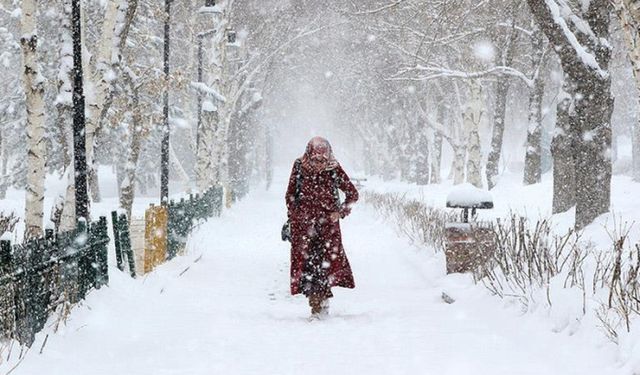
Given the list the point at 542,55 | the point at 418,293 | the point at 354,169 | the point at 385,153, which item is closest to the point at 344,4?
the point at 542,55

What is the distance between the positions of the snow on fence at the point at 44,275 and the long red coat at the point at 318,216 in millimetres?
2096

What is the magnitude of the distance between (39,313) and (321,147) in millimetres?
3105

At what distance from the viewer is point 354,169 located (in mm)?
71000

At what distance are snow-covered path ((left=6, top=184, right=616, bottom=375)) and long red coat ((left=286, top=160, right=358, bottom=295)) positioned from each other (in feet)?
1.61

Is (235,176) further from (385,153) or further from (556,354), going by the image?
(556,354)

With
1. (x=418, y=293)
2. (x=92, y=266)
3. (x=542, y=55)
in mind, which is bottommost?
(x=418, y=293)

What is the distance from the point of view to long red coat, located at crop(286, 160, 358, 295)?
6.94 meters

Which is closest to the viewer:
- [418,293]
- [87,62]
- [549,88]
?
[418,293]

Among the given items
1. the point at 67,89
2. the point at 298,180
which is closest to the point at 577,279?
the point at 298,180

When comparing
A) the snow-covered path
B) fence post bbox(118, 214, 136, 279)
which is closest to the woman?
the snow-covered path

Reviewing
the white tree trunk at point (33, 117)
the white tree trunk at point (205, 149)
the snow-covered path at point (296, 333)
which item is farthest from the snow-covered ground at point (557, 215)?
the white tree trunk at point (205, 149)

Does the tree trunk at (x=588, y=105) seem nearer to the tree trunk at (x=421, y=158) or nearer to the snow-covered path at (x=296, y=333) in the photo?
the snow-covered path at (x=296, y=333)

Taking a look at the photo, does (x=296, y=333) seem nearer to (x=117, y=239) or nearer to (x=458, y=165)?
(x=117, y=239)

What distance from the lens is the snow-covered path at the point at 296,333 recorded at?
15.6 feet
